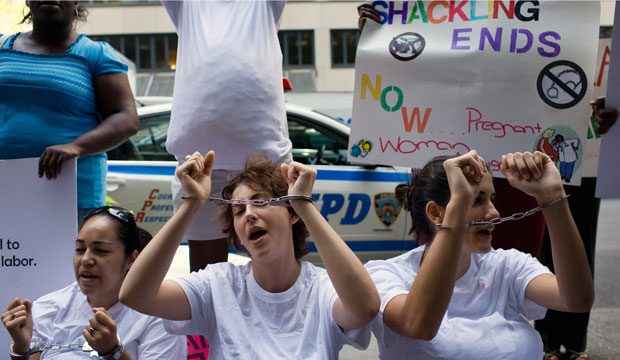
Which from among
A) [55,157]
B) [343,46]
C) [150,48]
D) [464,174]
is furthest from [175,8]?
[150,48]

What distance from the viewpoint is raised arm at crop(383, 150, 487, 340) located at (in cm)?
175

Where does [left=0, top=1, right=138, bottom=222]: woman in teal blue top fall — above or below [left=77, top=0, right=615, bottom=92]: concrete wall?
below

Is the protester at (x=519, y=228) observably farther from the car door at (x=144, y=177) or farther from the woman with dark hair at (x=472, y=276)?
the car door at (x=144, y=177)

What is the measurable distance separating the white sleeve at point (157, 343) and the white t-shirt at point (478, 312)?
706mm

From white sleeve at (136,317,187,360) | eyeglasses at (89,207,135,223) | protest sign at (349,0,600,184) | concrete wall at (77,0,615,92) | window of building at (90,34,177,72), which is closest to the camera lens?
white sleeve at (136,317,187,360)

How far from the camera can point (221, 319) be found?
2014 mm

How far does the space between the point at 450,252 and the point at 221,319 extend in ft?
2.42

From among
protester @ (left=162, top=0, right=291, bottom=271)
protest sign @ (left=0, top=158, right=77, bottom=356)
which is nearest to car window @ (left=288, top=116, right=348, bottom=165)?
protester @ (left=162, top=0, right=291, bottom=271)

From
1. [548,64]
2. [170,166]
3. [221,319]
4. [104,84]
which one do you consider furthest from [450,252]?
[170,166]

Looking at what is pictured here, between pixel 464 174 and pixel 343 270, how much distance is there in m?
0.42

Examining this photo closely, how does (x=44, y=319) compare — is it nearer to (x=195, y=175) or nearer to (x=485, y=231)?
(x=195, y=175)

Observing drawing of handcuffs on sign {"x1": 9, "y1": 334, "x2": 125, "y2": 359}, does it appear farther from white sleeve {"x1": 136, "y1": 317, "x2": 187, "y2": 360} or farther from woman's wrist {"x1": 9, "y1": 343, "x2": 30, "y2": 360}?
white sleeve {"x1": 136, "y1": 317, "x2": 187, "y2": 360}

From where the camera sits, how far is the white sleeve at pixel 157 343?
2188 millimetres

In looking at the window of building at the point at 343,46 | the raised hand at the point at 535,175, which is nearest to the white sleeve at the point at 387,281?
the raised hand at the point at 535,175
